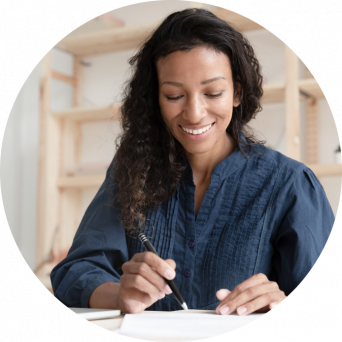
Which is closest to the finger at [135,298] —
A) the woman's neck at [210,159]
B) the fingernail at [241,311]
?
the fingernail at [241,311]

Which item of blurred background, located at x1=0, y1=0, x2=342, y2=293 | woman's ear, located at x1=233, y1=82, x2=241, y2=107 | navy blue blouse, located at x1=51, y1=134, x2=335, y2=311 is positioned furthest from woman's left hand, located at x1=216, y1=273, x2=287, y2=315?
blurred background, located at x1=0, y1=0, x2=342, y2=293

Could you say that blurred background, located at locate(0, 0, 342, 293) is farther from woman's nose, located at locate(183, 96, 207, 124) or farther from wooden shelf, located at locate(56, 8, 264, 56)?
woman's nose, located at locate(183, 96, 207, 124)

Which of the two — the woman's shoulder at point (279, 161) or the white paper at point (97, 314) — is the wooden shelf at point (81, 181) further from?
the white paper at point (97, 314)

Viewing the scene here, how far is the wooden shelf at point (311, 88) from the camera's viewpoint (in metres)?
1.09

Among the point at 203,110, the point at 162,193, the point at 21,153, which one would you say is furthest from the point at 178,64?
the point at 21,153

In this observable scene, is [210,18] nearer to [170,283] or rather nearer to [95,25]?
[170,283]

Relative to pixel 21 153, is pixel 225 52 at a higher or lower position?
higher

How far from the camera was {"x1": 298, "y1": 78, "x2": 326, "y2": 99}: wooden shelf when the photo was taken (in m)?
1.09

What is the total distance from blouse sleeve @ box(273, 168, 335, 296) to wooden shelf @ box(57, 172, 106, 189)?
2.79ft

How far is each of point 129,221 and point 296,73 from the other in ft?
2.38

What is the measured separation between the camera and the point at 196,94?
59cm

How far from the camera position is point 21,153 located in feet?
5.25

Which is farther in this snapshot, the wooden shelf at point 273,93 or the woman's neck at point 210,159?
the wooden shelf at point 273,93

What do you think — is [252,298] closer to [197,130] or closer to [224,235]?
[224,235]
